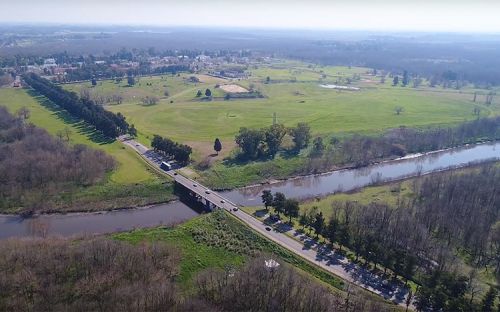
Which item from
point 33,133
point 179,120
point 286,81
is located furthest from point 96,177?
point 286,81

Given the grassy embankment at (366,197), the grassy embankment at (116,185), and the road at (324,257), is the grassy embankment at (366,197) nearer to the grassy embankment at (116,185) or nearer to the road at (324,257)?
the road at (324,257)

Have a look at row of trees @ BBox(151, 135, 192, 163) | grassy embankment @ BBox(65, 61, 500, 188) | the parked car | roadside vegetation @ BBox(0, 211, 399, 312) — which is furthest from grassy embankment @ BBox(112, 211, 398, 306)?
row of trees @ BBox(151, 135, 192, 163)

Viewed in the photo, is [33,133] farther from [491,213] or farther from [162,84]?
[491,213]

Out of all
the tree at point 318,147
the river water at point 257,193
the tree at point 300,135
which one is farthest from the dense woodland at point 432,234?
the tree at point 300,135

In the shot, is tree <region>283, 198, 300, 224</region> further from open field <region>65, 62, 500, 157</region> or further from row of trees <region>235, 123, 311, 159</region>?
open field <region>65, 62, 500, 157</region>

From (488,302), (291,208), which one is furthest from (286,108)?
(488,302)

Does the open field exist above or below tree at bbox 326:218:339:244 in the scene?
above
